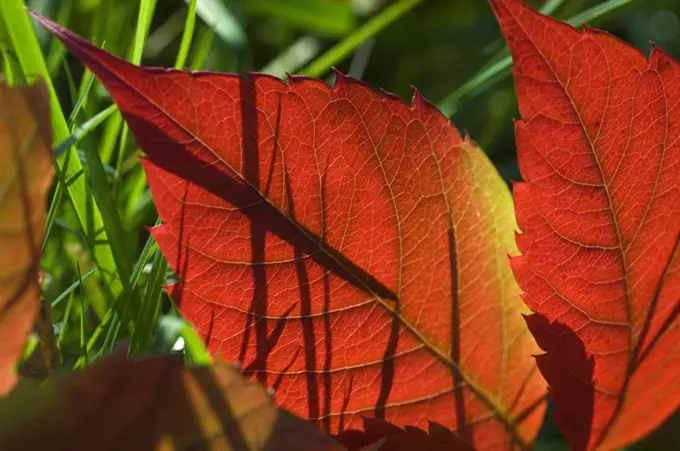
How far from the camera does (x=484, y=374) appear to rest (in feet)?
1.52

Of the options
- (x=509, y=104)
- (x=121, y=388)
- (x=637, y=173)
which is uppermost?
(x=509, y=104)

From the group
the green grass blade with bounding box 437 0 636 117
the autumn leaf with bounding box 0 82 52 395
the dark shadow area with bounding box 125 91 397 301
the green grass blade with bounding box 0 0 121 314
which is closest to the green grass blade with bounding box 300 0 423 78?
the green grass blade with bounding box 437 0 636 117

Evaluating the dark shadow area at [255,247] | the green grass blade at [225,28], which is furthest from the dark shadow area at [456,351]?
the green grass blade at [225,28]

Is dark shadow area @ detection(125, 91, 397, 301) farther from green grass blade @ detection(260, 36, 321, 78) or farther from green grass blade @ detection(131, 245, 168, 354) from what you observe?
green grass blade @ detection(260, 36, 321, 78)

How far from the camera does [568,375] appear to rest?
46 cm

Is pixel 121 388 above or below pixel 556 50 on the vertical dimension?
below

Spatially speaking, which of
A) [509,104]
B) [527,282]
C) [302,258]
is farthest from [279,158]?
[509,104]

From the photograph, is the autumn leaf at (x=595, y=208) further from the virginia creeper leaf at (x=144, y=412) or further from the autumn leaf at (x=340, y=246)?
the virginia creeper leaf at (x=144, y=412)

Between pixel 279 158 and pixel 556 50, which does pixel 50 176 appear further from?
pixel 556 50

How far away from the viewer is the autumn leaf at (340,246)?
1.26ft

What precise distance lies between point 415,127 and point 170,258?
5.9 inches

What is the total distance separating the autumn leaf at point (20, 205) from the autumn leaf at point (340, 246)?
0.10 m

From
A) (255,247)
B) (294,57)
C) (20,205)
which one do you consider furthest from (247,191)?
(294,57)

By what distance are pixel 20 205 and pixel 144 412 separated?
8 centimetres
